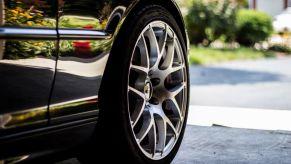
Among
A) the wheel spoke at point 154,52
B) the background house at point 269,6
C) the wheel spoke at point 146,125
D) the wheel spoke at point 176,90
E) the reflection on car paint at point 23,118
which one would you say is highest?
the reflection on car paint at point 23,118

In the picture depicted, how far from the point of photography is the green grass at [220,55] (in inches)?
673

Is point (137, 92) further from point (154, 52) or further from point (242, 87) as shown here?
point (242, 87)

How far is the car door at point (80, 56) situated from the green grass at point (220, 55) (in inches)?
542

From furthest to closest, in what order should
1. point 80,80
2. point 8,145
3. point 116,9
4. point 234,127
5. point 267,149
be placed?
point 234,127, point 267,149, point 116,9, point 80,80, point 8,145

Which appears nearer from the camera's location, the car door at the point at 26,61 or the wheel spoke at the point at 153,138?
the car door at the point at 26,61

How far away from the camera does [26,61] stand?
2422 millimetres

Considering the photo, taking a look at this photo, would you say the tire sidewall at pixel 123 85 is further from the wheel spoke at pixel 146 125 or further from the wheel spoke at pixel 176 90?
the wheel spoke at pixel 176 90

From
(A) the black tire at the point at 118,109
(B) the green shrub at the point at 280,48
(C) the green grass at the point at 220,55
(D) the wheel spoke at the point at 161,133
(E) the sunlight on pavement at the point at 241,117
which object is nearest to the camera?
(A) the black tire at the point at 118,109

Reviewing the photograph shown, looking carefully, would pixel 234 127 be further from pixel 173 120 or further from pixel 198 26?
pixel 198 26

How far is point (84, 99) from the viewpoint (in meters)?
2.84

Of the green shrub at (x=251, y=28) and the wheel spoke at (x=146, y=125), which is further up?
the wheel spoke at (x=146, y=125)

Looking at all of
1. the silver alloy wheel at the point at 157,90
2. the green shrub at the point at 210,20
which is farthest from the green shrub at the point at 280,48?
the silver alloy wheel at the point at 157,90

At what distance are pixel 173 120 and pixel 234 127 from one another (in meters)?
1.89

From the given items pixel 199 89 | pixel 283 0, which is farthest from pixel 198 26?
pixel 283 0
